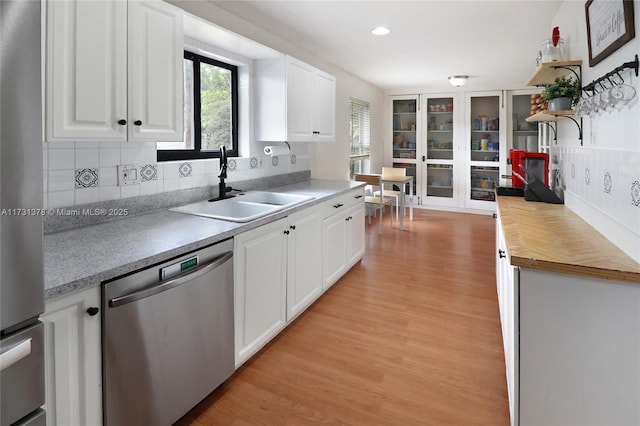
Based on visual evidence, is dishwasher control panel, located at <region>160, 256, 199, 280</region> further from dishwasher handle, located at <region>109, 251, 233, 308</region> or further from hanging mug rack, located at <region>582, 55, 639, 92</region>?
hanging mug rack, located at <region>582, 55, 639, 92</region>

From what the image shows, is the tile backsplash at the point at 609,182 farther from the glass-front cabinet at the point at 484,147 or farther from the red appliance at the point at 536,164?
the glass-front cabinet at the point at 484,147

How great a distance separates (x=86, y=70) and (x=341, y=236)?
233 cm

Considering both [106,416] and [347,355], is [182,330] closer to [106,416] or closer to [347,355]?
[106,416]

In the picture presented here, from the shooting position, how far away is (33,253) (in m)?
0.68

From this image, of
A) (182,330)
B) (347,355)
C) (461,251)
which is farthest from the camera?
(461,251)

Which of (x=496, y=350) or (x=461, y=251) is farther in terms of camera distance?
(x=461, y=251)

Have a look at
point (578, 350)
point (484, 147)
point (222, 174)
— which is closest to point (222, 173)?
point (222, 174)

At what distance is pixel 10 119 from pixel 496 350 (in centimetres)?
256

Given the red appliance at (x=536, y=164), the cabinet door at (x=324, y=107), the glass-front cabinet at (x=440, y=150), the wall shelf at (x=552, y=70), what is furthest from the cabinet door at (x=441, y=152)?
the wall shelf at (x=552, y=70)

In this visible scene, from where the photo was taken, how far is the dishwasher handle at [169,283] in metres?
1.32

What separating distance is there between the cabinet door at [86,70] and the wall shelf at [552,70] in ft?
8.20

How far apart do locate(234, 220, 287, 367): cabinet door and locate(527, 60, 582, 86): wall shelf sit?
2.02 meters

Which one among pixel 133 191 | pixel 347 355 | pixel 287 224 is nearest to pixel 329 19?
pixel 287 224

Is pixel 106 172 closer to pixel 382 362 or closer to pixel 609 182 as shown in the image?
pixel 382 362
